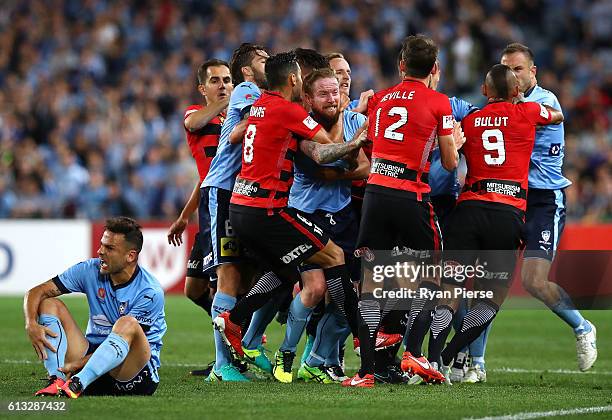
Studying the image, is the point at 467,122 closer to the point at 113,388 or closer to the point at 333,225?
the point at 333,225

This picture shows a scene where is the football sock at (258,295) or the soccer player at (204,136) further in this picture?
the soccer player at (204,136)

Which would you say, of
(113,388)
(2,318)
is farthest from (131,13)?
(113,388)

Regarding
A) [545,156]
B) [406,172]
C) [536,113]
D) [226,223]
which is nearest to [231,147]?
[226,223]

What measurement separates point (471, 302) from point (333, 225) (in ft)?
4.17

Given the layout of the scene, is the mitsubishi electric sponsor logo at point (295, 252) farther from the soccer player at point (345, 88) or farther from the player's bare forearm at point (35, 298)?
the player's bare forearm at point (35, 298)

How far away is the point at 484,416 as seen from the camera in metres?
7.19

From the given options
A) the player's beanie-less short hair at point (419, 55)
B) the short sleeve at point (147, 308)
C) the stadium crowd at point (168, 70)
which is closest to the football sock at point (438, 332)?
the player's beanie-less short hair at point (419, 55)

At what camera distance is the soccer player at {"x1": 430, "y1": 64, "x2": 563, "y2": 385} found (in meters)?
9.22

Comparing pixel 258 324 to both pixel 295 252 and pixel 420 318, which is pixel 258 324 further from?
pixel 420 318

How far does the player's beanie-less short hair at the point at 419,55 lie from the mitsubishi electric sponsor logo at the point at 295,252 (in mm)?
1527

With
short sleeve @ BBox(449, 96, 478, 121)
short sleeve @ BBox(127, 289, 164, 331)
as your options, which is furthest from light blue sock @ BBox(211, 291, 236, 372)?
short sleeve @ BBox(449, 96, 478, 121)

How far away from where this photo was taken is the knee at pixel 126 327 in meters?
7.67

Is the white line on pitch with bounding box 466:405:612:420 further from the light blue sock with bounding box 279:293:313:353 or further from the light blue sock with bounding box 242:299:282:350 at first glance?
the light blue sock with bounding box 242:299:282:350

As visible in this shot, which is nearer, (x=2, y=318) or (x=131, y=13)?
(x=2, y=318)
